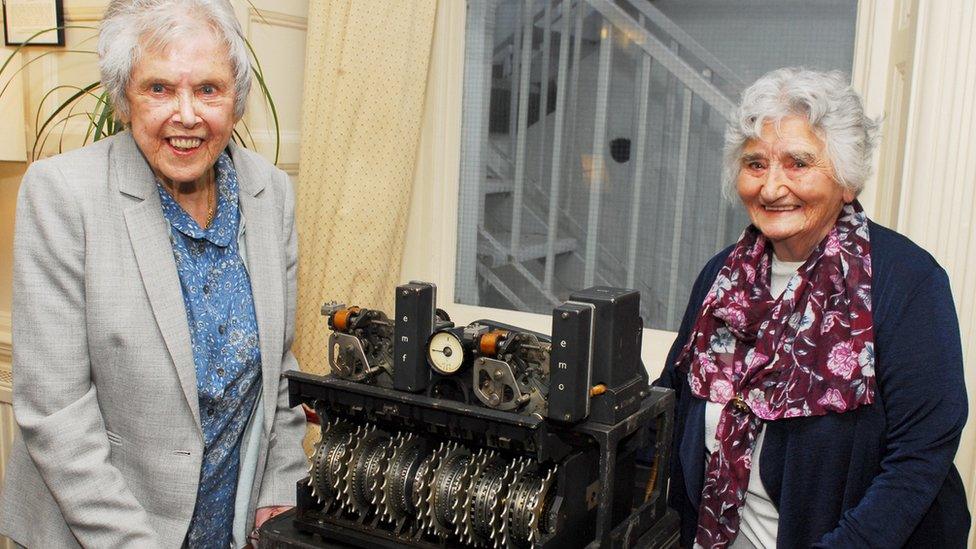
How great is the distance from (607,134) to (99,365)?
1.74 metres

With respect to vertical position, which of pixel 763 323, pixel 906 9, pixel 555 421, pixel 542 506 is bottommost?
pixel 542 506

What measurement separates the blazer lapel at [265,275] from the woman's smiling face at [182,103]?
5.6 inches

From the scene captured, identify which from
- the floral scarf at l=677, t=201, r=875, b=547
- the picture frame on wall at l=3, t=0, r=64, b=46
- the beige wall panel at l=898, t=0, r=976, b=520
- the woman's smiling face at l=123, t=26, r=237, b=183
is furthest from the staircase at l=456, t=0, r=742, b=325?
the woman's smiling face at l=123, t=26, r=237, b=183

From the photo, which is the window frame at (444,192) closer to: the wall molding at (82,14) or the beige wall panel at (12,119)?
the wall molding at (82,14)

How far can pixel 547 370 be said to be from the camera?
1.26 metres

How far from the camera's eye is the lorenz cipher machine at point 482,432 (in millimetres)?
1228

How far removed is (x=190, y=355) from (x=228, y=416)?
0.16 meters

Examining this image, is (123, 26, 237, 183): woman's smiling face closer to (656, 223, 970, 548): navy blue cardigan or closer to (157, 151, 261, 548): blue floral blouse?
(157, 151, 261, 548): blue floral blouse

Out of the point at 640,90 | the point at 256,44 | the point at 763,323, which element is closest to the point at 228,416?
the point at 763,323

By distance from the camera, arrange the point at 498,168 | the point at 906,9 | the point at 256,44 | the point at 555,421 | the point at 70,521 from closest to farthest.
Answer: the point at 555,421 → the point at 70,521 → the point at 906,9 → the point at 256,44 → the point at 498,168

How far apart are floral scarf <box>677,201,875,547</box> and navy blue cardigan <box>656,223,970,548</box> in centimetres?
3

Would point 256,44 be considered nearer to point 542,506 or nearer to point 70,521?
point 70,521

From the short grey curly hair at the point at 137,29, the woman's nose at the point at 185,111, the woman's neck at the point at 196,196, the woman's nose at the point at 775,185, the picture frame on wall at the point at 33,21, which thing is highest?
the picture frame on wall at the point at 33,21

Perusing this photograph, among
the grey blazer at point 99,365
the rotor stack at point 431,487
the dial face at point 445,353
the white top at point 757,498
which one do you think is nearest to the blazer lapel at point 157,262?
the grey blazer at point 99,365
